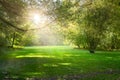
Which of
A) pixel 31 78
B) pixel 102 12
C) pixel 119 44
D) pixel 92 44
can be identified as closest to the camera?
pixel 31 78

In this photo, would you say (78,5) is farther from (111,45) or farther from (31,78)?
(111,45)

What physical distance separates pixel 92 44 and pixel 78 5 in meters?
34.5

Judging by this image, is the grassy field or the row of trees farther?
the row of trees

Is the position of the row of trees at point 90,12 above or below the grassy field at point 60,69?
above

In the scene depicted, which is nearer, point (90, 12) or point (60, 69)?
point (60, 69)

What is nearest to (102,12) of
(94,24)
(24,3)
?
(94,24)

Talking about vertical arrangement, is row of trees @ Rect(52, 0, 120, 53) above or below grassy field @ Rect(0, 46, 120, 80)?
above

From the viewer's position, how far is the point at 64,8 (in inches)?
731

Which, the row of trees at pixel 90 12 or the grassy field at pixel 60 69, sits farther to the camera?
the row of trees at pixel 90 12

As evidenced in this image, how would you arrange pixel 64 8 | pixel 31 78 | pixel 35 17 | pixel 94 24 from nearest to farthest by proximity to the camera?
pixel 31 78, pixel 64 8, pixel 35 17, pixel 94 24

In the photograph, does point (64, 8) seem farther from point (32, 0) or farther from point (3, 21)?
point (3, 21)

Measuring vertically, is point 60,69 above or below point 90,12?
below

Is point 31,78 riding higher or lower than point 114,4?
lower

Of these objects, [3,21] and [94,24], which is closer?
[3,21]
